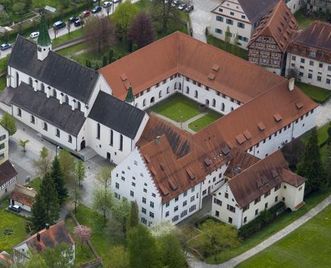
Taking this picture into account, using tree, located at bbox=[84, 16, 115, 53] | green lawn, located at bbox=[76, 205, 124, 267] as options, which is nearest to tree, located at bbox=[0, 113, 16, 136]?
green lawn, located at bbox=[76, 205, 124, 267]

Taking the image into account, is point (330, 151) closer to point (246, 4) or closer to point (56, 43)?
point (246, 4)

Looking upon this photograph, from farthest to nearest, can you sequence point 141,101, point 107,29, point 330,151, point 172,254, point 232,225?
point 107,29 → point 141,101 → point 330,151 → point 232,225 → point 172,254

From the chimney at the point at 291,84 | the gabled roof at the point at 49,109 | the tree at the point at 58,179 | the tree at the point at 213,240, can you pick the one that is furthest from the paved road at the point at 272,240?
the gabled roof at the point at 49,109

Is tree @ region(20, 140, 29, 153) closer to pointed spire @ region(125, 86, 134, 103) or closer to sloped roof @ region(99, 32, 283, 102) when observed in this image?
sloped roof @ region(99, 32, 283, 102)

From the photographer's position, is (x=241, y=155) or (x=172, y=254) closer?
(x=172, y=254)

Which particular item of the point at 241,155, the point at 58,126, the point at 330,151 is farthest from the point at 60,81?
the point at 330,151

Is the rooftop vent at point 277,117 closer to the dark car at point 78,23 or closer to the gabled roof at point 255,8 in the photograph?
the gabled roof at point 255,8
